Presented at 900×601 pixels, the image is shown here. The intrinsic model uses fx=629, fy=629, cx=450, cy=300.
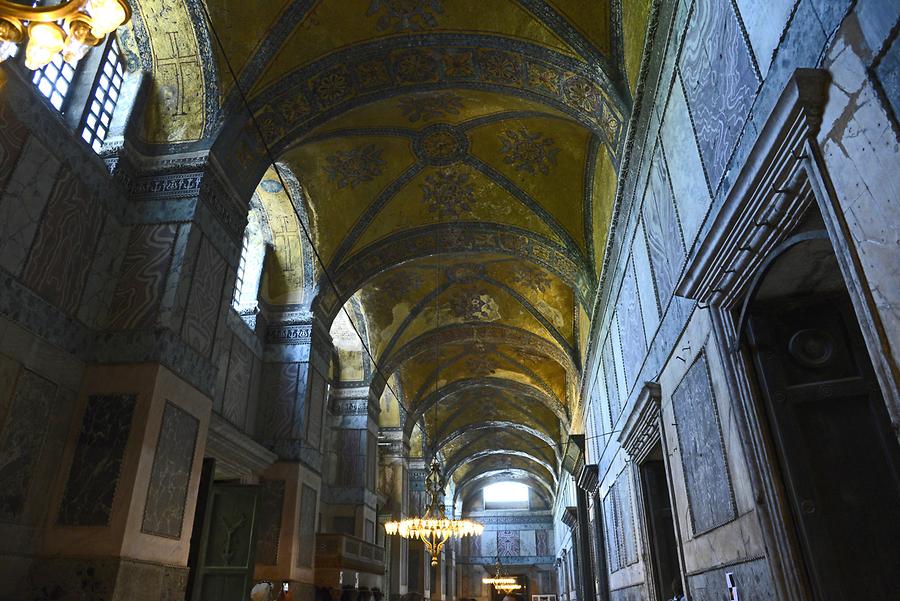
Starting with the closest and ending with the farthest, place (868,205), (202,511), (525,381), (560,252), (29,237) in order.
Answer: (868,205)
(29,237)
(202,511)
(560,252)
(525,381)

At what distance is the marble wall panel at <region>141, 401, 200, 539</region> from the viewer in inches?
214

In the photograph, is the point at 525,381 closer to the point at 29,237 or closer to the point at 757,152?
the point at 29,237

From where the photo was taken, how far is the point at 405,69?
7.80m

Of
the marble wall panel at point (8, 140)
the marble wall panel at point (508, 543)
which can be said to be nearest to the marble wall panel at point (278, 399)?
the marble wall panel at point (8, 140)

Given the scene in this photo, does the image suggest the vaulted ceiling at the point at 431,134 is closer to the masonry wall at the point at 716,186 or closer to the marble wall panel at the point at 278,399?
the masonry wall at the point at 716,186

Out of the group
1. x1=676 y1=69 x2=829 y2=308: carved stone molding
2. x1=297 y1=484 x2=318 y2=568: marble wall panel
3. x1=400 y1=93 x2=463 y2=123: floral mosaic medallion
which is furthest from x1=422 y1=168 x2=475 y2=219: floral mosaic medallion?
→ x1=676 y1=69 x2=829 y2=308: carved stone molding

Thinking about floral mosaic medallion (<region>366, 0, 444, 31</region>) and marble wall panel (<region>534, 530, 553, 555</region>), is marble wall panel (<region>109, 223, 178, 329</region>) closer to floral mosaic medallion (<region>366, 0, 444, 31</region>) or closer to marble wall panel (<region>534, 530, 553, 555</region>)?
floral mosaic medallion (<region>366, 0, 444, 31</region>)

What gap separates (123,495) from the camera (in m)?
5.13

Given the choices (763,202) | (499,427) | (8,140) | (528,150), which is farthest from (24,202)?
(499,427)

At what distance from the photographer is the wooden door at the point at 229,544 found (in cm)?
702

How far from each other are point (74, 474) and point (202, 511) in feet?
5.20

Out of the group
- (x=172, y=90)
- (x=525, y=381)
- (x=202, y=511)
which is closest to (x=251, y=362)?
(x=202, y=511)

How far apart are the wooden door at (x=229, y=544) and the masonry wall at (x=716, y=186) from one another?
453 cm

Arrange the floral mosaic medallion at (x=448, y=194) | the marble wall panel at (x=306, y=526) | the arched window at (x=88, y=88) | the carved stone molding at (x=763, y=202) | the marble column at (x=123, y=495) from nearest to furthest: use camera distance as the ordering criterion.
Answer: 1. the carved stone molding at (x=763, y=202)
2. the marble column at (x=123, y=495)
3. the arched window at (x=88, y=88)
4. the marble wall panel at (x=306, y=526)
5. the floral mosaic medallion at (x=448, y=194)
